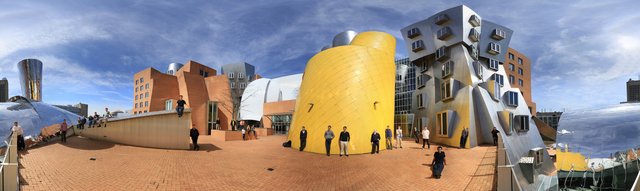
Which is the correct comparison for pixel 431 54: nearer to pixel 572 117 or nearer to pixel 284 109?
pixel 572 117

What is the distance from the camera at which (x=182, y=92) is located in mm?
40125

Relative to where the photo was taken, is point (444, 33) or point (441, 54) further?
point (441, 54)

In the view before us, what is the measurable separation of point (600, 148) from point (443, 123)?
11.0m

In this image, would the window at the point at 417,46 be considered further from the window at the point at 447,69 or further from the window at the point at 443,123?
the window at the point at 443,123

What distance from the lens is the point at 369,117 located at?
1290 cm

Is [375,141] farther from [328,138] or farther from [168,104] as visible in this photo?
[168,104]

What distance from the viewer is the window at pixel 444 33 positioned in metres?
19.3

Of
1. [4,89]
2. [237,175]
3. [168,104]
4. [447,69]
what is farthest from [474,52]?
[4,89]

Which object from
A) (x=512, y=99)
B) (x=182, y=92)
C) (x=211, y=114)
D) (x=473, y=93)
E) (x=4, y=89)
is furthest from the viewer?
(x=4, y=89)

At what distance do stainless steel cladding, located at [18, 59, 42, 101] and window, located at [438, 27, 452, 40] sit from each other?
5099cm

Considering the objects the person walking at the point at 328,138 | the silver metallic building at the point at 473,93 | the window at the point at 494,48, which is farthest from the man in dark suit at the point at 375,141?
the window at the point at 494,48

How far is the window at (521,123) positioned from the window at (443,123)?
515 centimetres

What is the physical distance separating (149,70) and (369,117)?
41.7 meters

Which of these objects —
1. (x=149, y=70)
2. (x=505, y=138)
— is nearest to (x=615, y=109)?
(x=505, y=138)
